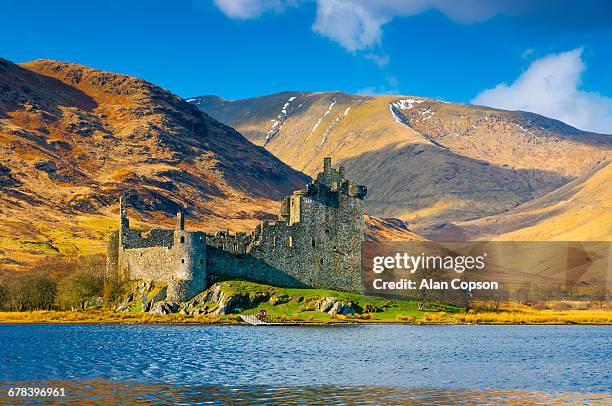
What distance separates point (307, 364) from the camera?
59.8 m

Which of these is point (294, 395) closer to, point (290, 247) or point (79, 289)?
point (290, 247)

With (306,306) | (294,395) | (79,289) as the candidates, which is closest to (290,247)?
(306,306)

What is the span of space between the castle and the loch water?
10443mm

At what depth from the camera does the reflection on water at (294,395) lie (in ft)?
141

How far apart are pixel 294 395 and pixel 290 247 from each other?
56.8m

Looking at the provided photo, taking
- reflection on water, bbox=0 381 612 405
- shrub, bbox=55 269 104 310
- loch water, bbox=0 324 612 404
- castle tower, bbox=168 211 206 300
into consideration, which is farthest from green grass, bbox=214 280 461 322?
reflection on water, bbox=0 381 612 405

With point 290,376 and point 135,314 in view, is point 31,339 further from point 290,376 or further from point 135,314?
point 290,376

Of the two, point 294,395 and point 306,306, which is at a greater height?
point 306,306

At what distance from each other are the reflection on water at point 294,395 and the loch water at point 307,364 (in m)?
0.06

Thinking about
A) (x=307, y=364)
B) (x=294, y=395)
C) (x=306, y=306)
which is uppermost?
(x=306, y=306)

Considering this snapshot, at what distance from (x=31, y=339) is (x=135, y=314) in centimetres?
1795

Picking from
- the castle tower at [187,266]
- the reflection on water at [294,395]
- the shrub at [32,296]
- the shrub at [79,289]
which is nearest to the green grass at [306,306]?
the castle tower at [187,266]

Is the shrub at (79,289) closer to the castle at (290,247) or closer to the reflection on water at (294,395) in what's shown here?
the castle at (290,247)

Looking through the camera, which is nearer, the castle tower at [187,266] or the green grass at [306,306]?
the green grass at [306,306]
